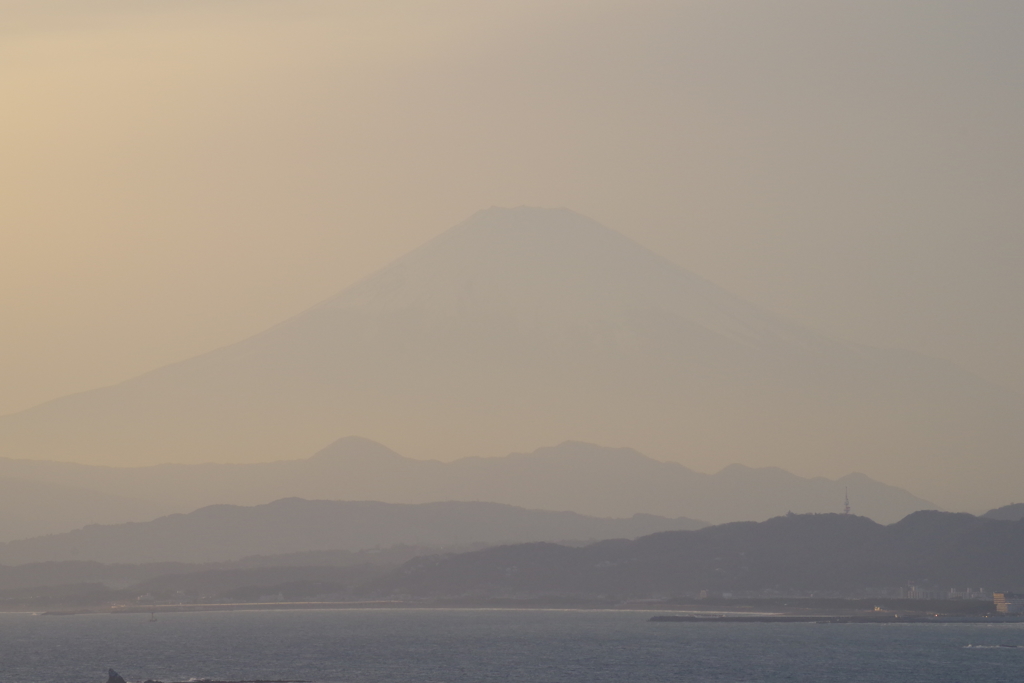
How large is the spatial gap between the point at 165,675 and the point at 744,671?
212 feet

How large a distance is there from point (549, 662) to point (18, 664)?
67.4 meters

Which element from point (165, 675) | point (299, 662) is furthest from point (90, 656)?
point (165, 675)

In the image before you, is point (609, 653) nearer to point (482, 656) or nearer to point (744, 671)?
point (482, 656)

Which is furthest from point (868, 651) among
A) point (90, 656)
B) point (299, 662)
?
point (90, 656)

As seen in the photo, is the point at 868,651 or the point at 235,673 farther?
the point at 868,651

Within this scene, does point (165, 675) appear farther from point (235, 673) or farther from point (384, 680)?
point (384, 680)

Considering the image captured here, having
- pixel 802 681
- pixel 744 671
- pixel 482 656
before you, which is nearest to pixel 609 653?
pixel 482 656

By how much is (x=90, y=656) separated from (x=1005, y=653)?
4873 inches

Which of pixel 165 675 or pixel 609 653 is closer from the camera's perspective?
pixel 165 675

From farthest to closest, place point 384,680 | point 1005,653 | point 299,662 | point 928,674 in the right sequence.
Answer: point 1005,653 → point 299,662 → point 928,674 → point 384,680

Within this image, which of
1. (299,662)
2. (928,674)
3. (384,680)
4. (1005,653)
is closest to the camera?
(384,680)

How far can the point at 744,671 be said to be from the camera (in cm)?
16075

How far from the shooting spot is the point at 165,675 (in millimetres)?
147375

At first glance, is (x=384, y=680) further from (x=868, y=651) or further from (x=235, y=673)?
(x=868, y=651)
